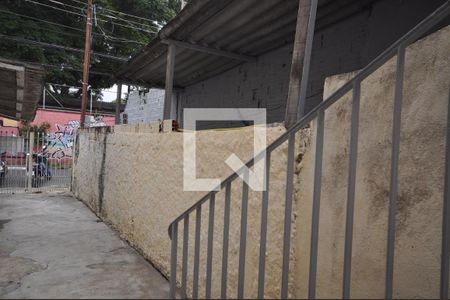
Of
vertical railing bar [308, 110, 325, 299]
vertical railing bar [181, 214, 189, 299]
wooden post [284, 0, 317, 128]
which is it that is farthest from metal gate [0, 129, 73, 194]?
vertical railing bar [308, 110, 325, 299]

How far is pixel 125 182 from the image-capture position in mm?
6422

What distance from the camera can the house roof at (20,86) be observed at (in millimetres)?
5453

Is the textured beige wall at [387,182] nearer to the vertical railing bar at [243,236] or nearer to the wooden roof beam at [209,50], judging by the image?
the vertical railing bar at [243,236]

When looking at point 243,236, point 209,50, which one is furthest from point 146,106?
point 243,236

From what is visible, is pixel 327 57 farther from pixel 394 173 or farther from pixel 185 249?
pixel 394 173

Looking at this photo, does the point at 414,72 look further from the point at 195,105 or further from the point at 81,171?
the point at 81,171

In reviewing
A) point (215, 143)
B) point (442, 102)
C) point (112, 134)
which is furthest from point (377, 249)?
point (112, 134)

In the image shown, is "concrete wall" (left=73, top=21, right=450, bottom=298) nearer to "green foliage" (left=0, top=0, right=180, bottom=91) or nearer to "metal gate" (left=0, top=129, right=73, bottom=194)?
"metal gate" (left=0, top=129, right=73, bottom=194)

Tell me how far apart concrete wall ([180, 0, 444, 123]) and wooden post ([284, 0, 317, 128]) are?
76.2 inches

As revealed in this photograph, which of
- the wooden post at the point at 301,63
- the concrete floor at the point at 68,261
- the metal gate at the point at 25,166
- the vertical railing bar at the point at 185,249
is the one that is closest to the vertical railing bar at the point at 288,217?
the vertical railing bar at the point at 185,249

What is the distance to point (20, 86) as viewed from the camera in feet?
21.6

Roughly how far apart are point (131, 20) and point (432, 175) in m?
21.4

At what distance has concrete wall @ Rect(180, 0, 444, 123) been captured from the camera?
4.62m

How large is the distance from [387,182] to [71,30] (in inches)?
839
